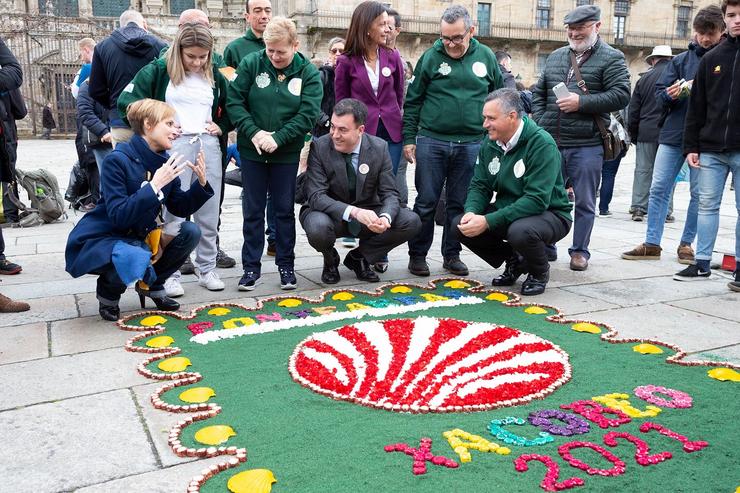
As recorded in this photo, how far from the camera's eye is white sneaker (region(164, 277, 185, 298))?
4496 millimetres

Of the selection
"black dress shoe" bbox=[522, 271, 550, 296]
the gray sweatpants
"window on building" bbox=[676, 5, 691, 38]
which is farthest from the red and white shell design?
"window on building" bbox=[676, 5, 691, 38]

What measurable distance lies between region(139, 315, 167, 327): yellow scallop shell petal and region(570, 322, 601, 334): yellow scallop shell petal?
7.73ft

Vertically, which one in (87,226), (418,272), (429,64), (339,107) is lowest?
(418,272)

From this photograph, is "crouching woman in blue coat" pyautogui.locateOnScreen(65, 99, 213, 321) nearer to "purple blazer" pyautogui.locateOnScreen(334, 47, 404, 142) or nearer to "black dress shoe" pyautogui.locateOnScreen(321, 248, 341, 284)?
"black dress shoe" pyautogui.locateOnScreen(321, 248, 341, 284)

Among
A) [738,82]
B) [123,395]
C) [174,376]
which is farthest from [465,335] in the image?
[738,82]

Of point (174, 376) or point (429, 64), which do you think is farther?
point (429, 64)

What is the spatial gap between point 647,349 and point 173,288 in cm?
293

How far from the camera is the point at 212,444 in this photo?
2.40 meters

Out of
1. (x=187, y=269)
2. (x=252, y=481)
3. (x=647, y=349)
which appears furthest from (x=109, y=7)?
(x=252, y=481)

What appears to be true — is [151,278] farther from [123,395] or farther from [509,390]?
[509,390]

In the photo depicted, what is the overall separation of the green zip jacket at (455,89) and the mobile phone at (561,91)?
45cm

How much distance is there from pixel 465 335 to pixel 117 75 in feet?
10.4

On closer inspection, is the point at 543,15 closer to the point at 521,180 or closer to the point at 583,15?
the point at 583,15

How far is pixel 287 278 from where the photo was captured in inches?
187
